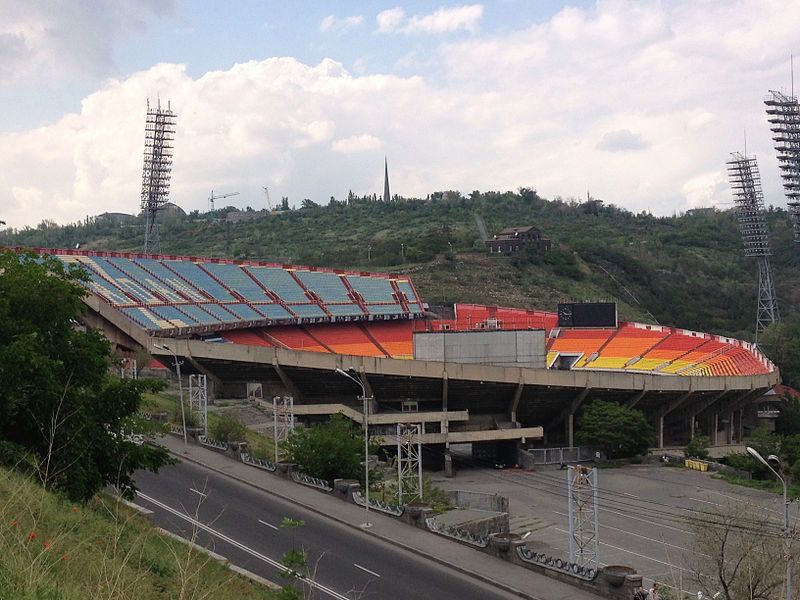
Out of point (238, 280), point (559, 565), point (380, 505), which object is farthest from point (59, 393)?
point (238, 280)

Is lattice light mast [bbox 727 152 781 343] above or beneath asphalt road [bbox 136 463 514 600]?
above

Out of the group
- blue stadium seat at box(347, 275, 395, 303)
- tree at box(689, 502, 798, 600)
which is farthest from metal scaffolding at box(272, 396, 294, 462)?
blue stadium seat at box(347, 275, 395, 303)

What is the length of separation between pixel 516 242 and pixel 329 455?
337 ft

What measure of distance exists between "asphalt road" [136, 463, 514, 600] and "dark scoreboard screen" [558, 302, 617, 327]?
50.8 meters

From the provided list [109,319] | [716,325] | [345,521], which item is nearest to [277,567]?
[345,521]

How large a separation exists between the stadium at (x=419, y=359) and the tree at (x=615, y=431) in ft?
5.82

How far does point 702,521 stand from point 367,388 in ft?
108

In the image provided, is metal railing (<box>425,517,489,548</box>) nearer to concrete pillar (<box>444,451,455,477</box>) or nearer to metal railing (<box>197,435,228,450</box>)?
metal railing (<box>197,435,228,450</box>)

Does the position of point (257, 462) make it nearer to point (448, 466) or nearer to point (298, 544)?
point (298, 544)

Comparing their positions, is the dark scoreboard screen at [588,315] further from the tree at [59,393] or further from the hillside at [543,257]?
the tree at [59,393]

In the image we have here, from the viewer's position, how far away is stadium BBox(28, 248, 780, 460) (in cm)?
5606

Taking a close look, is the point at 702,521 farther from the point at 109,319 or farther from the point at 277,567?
the point at 109,319

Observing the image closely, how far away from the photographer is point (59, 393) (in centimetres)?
2133

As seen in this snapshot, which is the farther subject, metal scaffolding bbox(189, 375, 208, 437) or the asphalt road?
metal scaffolding bbox(189, 375, 208, 437)
